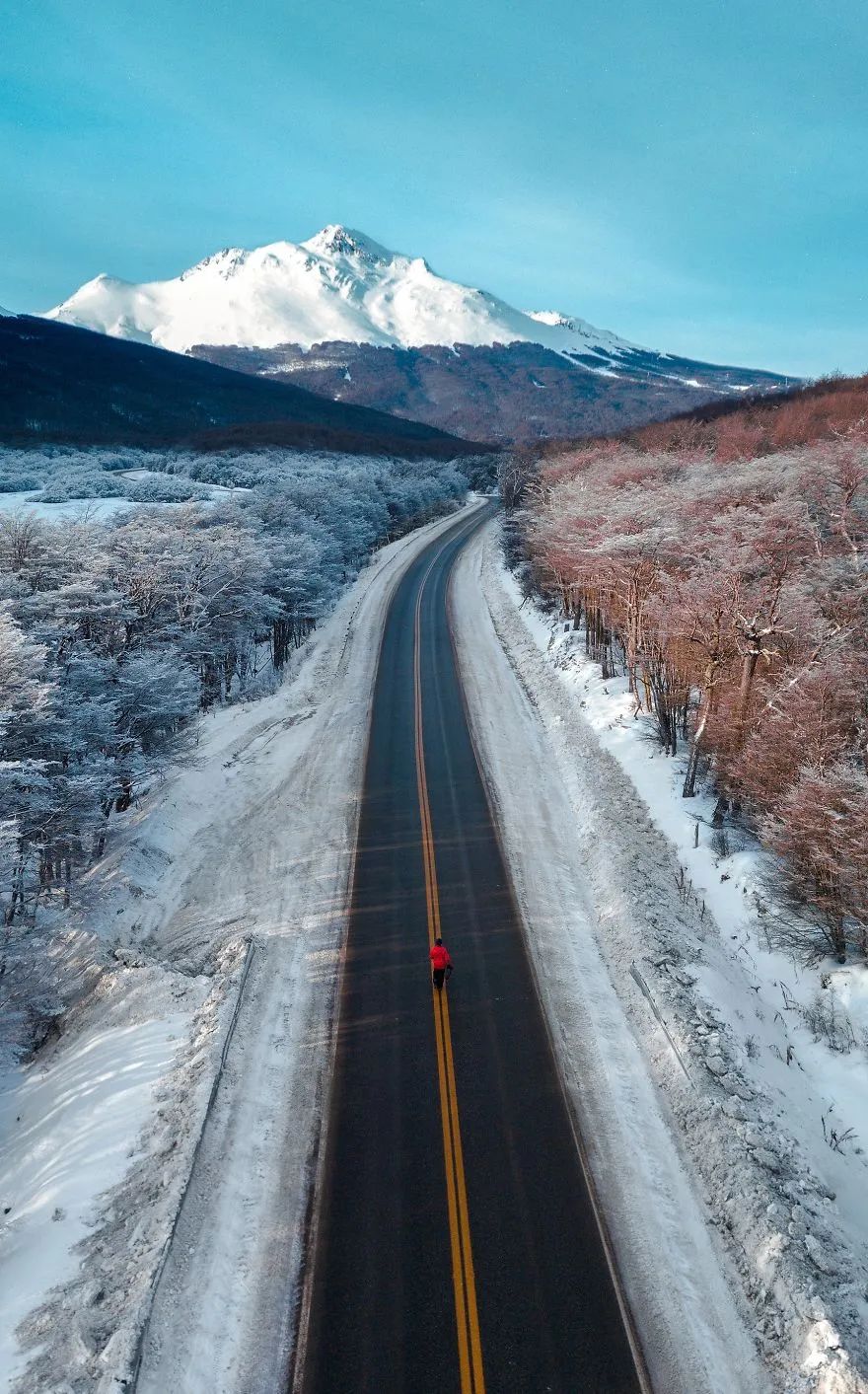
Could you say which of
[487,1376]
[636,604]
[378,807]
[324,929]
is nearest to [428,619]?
[636,604]

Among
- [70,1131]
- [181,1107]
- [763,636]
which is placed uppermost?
[763,636]

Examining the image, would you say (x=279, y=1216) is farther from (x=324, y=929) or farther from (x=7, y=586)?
(x=7, y=586)

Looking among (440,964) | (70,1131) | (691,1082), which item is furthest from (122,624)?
(691,1082)

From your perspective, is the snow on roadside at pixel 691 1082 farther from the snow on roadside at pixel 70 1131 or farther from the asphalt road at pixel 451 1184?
the snow on roadside at pixel 70 1131

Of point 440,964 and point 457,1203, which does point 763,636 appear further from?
point 457,1203

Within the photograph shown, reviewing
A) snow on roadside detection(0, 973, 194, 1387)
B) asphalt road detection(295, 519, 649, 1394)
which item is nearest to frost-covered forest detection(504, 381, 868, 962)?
asphalt road detection(295, 519, 649, 1394)

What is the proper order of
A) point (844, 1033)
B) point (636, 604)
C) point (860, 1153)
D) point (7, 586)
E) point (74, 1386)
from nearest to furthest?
point (74, 1386) < point (860, 1153) < point (844, 1033) < point (7, 586) < point (636, 604)
